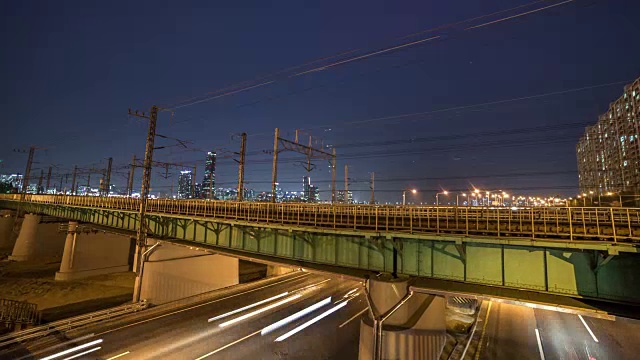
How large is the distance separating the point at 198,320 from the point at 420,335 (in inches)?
743

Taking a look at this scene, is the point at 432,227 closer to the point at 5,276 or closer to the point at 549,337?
the point at 549,337

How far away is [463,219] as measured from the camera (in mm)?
15766

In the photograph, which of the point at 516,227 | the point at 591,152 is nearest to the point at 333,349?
the point at 516,227

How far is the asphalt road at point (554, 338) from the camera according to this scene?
20.8m

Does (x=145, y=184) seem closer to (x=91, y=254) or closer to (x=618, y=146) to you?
(x=91, y=254)

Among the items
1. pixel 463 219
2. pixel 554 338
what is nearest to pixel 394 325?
pixel 463 219

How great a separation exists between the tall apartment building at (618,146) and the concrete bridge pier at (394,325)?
7389 cm

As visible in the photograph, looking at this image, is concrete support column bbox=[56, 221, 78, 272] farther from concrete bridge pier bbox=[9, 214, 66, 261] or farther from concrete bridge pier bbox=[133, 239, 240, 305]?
concrete bridge pier bbox=[133, 239, 240, 305]

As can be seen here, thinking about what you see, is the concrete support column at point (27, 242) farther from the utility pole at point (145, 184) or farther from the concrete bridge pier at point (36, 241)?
the utility pole at point (145, 184)

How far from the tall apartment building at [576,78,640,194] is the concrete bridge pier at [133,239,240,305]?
264 feet

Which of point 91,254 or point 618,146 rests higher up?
point 618,146

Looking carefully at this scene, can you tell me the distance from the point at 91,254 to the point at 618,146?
136638mm

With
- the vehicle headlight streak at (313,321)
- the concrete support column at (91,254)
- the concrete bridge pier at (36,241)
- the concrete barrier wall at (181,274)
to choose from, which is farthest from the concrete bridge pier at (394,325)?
the concrete bridge pier at (36,241)

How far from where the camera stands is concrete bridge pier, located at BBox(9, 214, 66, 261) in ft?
153
